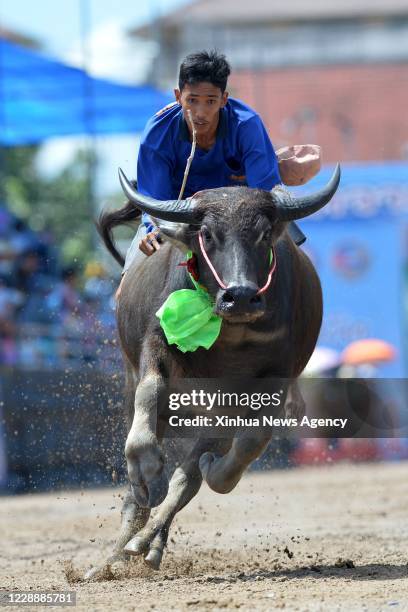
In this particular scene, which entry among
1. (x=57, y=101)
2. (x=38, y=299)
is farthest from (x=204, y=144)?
(x=38, y=299)

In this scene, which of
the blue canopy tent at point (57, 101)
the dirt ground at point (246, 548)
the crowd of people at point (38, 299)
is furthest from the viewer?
the blue canopy tent at point (57, 101)

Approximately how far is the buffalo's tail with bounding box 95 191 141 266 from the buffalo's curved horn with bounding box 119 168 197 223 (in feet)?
5.07

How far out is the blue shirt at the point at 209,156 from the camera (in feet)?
19.8

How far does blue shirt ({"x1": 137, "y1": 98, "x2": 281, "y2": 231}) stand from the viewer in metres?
6.03

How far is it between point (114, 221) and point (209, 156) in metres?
1.40

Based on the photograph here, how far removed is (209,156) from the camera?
6.10 m

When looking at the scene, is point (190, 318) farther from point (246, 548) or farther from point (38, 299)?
point (38, 299)

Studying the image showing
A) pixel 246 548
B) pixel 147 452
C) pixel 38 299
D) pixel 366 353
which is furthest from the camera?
pixel 366 353

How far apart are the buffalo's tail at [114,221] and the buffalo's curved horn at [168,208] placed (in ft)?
5.07

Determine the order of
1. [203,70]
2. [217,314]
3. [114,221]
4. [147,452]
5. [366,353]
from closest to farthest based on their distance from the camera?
[217,314]
[147,452]
[203,70]
[114,221]
[366,353]

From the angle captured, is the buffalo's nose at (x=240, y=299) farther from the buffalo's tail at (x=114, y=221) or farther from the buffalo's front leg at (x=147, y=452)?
the buffalo's tail at (x=114, y=221)

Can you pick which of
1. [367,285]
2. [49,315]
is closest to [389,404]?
[49,315]

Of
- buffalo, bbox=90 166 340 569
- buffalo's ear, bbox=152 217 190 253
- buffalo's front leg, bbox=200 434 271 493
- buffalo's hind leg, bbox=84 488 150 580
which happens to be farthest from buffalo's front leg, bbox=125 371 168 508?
buffalo's hind leg, bbox=84 488 150 580

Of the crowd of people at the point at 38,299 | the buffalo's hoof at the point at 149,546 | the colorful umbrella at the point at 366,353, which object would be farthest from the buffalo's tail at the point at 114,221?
the colorful umbrella at the point at 366,353
